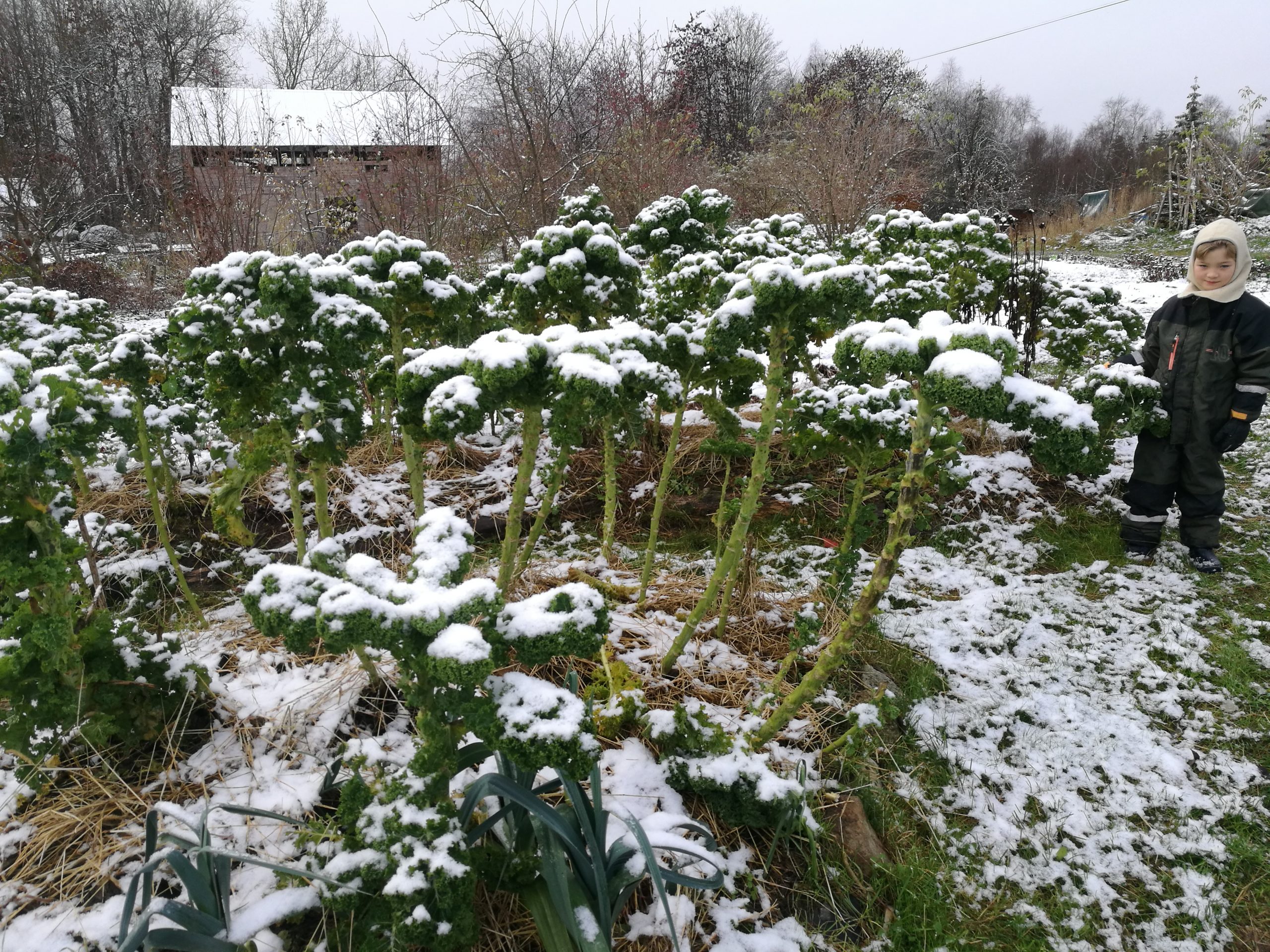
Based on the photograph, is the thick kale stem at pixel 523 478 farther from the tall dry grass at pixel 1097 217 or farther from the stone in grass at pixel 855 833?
the tall dry grass at pixel 1097 217

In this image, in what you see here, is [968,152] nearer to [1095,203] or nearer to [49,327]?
[1095,203]

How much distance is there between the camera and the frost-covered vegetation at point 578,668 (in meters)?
1.46

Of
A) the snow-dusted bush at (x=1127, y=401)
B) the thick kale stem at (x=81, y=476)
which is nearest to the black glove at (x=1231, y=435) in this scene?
the snow-dusted bush at (x=1127, y=401)

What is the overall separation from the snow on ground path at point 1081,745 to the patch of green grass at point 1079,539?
0.37 feet

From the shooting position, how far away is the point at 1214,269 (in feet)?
12.3

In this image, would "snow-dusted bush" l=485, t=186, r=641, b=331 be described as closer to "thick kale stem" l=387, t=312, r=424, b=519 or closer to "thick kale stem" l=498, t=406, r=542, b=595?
"thick kale stem" l=387, t=312, r=424, b=519

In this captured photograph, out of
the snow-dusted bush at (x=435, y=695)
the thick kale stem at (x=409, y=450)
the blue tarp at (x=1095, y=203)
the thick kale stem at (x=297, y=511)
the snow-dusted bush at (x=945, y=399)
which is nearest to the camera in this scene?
the snow-dusted bush at (x=435, y=695)

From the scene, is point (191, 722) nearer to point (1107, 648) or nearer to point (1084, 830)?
point (1084, 830)

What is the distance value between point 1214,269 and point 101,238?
80.9 feet

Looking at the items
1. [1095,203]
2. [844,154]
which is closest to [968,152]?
[1095,203]

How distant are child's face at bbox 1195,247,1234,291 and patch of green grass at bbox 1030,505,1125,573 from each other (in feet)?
5.02

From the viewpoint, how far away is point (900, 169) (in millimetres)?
19453

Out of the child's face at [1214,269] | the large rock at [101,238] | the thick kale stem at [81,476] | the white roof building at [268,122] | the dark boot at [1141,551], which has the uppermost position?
the white roof building at [268,122]

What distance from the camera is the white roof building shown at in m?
9.44
